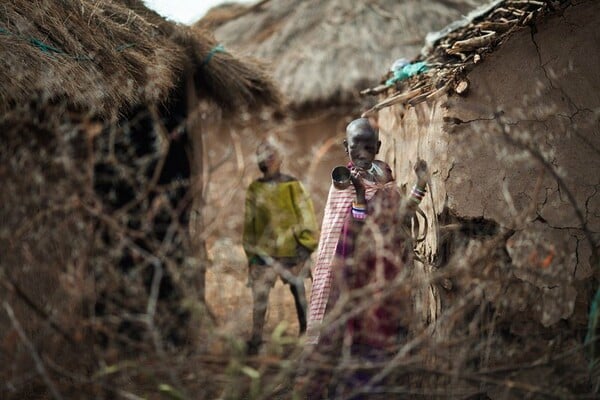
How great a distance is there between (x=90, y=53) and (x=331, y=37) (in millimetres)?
6660

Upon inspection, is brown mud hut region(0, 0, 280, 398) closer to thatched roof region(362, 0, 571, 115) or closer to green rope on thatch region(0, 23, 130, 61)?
green rope on thatch region(0, 23, 130, 61)

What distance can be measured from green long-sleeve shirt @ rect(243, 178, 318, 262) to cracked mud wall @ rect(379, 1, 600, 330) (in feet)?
6.28

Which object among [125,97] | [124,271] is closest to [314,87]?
[124,271]

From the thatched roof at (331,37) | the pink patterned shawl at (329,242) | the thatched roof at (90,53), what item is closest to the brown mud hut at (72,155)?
the thatched roof at (90,53)

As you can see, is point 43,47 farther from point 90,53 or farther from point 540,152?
point 540,152

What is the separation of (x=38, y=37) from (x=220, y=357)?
2324mm

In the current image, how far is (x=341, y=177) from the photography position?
3.41 m

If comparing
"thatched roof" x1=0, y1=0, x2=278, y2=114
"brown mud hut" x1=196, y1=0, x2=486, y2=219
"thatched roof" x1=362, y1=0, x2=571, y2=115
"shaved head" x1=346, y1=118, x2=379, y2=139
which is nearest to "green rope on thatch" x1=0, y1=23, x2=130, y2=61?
"thatched roof" x1=0, y1=0, x2=278, y2=114

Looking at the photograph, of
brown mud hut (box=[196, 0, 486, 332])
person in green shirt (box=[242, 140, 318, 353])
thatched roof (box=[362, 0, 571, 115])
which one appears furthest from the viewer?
brown mud hut (box=[196, 0, 486, 332])

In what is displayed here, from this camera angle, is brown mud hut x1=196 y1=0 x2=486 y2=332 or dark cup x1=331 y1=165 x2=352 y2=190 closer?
dark cup x1=331 y1=165 x2=352 y2=190

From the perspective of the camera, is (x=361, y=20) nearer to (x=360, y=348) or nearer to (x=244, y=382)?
(x=360, y=348)

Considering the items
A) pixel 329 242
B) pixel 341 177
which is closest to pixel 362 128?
pixel 341 177

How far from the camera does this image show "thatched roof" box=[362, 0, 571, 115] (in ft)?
11.5

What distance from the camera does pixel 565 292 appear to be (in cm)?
326
